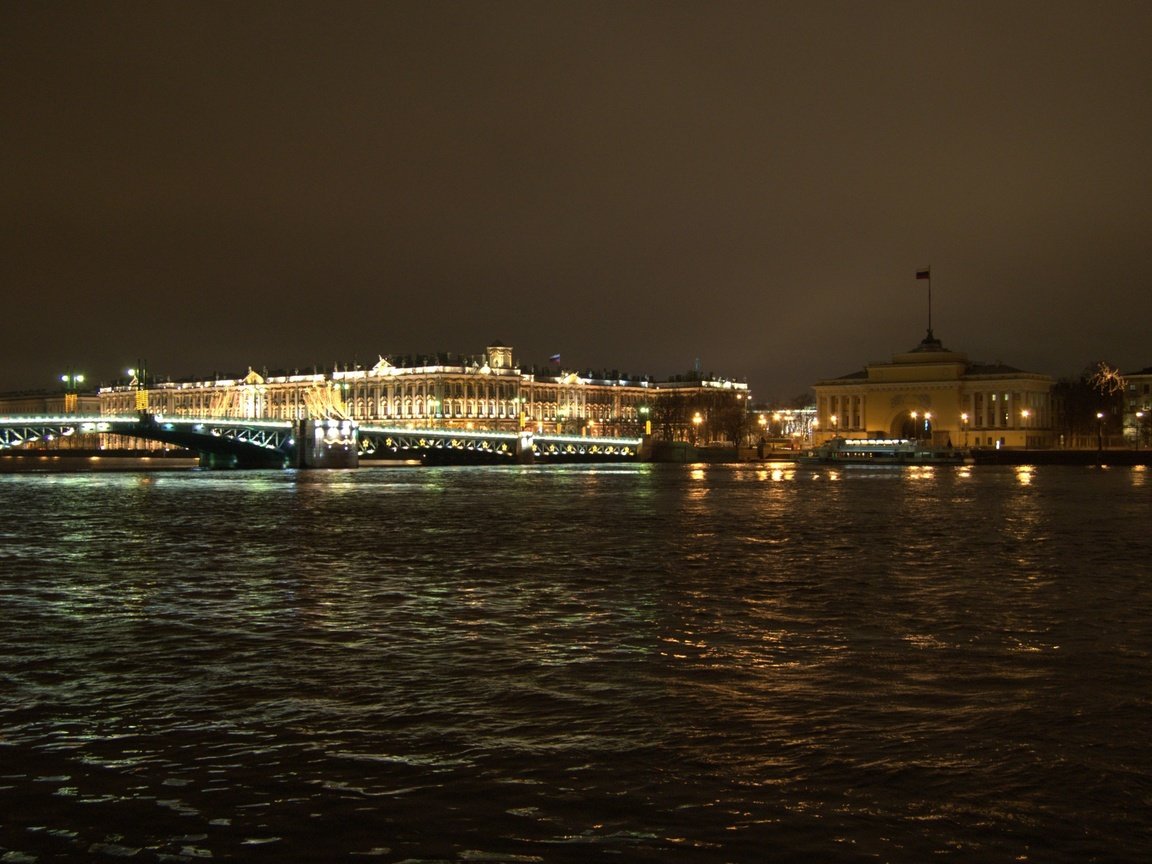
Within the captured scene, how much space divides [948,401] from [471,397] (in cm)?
5378

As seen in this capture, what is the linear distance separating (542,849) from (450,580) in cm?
1124

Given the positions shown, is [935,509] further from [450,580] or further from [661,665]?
[661,665]

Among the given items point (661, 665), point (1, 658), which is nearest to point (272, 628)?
point (1, 658)

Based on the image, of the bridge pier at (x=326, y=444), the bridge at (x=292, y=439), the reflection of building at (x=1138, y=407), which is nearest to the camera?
the bridge at (x=292, y=439)

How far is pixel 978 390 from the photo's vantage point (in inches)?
4483

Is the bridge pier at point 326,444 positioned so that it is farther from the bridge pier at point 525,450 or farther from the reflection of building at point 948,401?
the reflection of building at point 948,401

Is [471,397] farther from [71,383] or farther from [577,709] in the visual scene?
[577,709]

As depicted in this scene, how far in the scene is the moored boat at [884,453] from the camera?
3738 inches

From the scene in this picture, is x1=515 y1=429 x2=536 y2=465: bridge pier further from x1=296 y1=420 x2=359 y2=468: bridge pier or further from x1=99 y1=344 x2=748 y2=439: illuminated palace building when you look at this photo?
x1=99 y1=344 x2=748 y2=439: illuminated palace building

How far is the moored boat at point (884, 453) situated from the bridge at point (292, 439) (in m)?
18.0

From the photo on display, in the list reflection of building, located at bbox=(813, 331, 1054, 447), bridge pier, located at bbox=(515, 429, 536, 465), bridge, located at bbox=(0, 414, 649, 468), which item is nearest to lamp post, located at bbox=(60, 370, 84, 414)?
bridge, located at bbox=(0, 414, 649, 468)

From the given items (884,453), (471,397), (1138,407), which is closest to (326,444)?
(884,453)

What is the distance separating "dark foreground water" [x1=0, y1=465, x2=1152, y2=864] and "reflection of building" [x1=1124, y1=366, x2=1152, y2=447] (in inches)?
3791

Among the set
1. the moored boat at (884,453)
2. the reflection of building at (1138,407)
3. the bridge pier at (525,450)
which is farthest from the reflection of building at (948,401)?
the bridge pier at (525,450)
